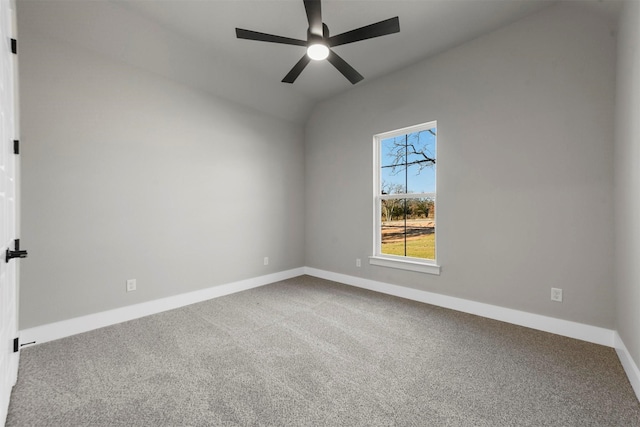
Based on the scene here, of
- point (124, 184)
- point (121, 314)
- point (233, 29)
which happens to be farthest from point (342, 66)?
point (121, 314)

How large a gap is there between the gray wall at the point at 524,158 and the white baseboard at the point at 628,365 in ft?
0.69

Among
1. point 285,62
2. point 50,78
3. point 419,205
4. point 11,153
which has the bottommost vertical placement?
point 419,205

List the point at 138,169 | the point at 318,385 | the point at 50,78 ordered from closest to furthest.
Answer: the point at 318,385 → the point at 50,78 → the point at 138,169

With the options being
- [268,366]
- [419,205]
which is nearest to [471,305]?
[419,205]

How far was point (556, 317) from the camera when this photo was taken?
2486 millimetres

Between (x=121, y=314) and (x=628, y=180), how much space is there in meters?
4.43

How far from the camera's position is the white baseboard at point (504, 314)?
231 cm

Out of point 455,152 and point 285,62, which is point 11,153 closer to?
point 285,62

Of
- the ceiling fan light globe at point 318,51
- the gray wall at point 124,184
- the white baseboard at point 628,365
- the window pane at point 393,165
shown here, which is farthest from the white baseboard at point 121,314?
the white baseboard at point 628,365

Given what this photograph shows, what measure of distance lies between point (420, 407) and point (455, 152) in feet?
8.41

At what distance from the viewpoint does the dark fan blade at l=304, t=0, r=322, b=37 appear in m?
1.86

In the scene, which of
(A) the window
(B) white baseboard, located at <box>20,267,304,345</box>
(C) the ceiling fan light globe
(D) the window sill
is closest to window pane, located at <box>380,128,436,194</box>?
(A) the window

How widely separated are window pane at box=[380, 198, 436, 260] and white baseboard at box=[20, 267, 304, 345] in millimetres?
2041

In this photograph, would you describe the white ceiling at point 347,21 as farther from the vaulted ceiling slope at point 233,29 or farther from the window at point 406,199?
the window at point 406,199
